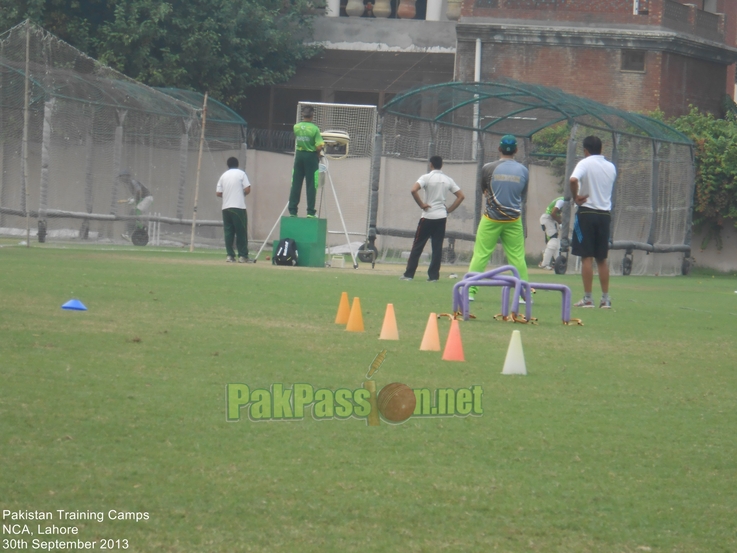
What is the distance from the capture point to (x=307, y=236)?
19125mm

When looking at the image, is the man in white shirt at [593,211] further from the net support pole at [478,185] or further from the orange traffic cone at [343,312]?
the net support pole at [478,185]

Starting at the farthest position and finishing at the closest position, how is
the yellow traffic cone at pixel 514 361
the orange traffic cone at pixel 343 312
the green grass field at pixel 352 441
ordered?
1. the orange traffic cone at pixel 343 312
2. the yellow traffic cone at pixel 514 361
3. the green grass field at pixel 352 441

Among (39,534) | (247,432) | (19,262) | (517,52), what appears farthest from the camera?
(517,52)

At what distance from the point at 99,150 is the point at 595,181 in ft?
46.4

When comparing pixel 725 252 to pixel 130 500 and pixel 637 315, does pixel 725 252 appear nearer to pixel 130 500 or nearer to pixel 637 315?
pixel 637 315

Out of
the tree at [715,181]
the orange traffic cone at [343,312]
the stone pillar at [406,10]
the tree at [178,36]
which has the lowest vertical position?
the orange traffic cone at [343,312]

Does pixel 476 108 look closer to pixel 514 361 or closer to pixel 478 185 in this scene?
pixel 478 185

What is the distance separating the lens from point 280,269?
58.3 ft

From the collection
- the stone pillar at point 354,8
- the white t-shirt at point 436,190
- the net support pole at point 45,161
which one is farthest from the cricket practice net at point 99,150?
the stone pillar at point 354,8

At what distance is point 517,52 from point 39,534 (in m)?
29.7

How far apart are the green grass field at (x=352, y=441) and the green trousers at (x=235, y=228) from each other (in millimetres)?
8952

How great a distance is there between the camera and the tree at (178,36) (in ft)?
101

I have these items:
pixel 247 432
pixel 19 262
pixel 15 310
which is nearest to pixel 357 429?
pixel 247 432

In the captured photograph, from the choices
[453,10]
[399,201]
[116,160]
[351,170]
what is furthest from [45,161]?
[453,10]
